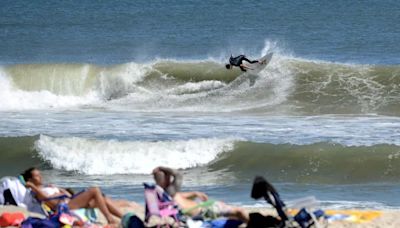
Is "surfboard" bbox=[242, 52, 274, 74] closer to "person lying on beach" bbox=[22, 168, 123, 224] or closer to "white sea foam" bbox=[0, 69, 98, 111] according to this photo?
"white sea foam" bbox=[0, 69, 98, 111]

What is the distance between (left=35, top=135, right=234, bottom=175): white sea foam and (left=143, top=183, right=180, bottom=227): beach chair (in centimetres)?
617

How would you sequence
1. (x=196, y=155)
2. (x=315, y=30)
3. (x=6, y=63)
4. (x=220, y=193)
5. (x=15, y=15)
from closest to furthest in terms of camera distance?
(x=220, y=193) → (x=196, y=155) → (x=6, y=63) → (x=315, y=30) → (x=15, y=15)

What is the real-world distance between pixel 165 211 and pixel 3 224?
189 cm

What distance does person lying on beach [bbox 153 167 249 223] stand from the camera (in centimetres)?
1053

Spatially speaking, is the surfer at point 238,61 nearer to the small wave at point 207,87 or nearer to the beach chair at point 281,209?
the small wave at point 207,87

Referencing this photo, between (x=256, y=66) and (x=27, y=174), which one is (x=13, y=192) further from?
(x=256, y=66)

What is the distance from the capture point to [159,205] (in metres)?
10.4

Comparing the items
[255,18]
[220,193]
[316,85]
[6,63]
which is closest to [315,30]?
[255,18]

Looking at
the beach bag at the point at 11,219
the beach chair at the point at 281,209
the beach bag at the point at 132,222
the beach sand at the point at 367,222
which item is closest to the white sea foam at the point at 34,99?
the beach sand at the point at 367,222

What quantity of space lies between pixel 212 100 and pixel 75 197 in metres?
14.4

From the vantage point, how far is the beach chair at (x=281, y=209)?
395 inches

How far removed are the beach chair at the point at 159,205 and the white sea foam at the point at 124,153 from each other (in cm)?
617

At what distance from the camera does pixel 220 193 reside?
47.5 feet

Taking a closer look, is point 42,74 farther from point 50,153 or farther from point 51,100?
point 50,153
